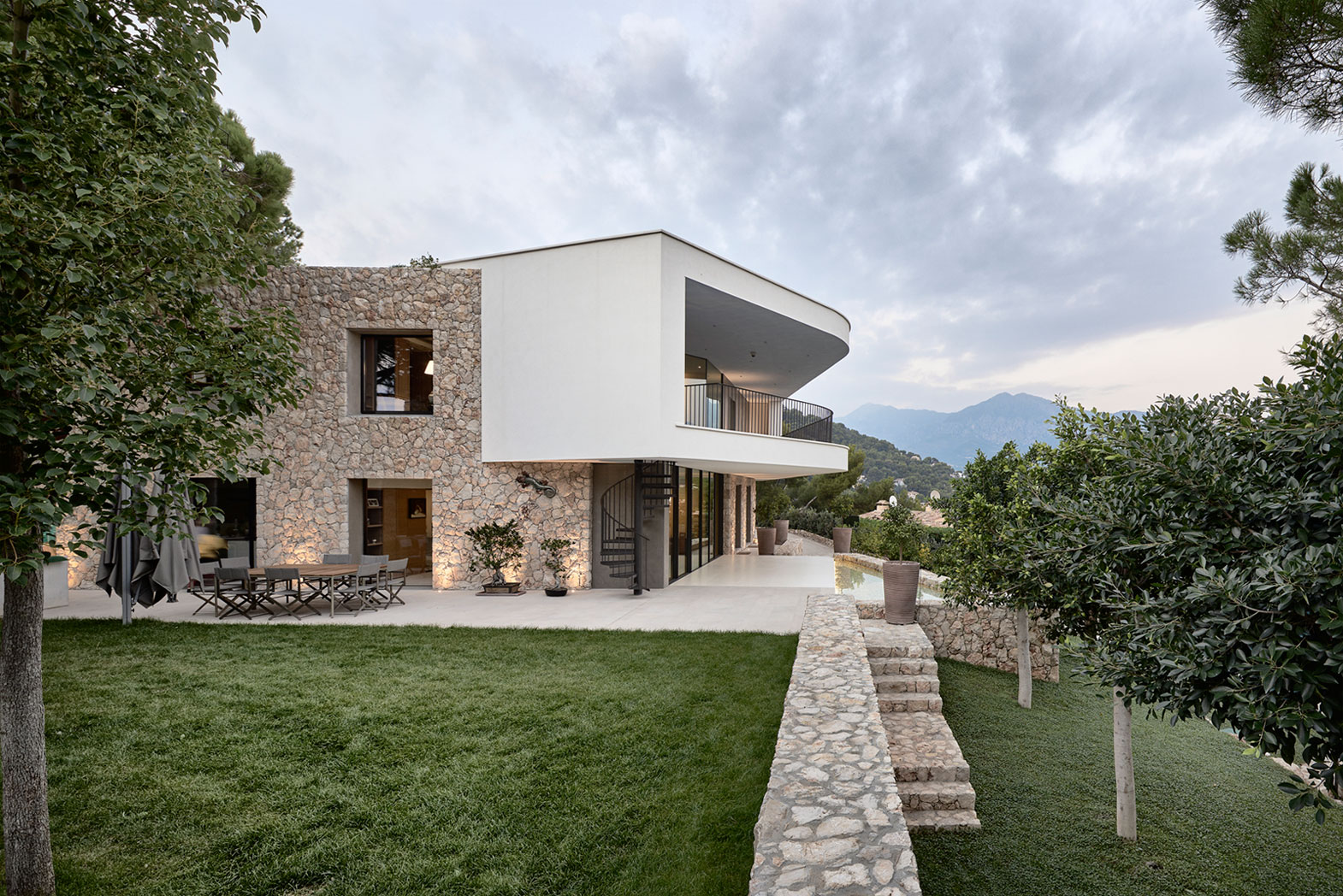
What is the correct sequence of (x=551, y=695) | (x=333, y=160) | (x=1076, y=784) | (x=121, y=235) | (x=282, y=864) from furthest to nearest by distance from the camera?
(x=333, y=160) → (x=551, y=695) → (x=1076, y=784) → (x=282, y=864) → (x=121, y=235)

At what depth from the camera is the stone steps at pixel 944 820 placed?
427 cm

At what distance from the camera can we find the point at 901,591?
26.9ft

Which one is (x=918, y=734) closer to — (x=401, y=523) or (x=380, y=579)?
(x=380, y=579)

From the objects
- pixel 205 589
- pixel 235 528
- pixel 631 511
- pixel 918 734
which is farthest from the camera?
pixel 631 511

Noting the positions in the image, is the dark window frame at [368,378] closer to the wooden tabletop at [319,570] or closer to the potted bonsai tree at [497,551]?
the potted bonsai tree at [497,551]

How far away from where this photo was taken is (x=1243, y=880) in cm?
396

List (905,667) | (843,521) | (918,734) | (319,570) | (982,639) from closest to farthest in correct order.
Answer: (918,734) → (905,667) → (982,639) → (319,570) → (843,521)

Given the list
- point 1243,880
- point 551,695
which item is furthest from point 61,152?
point 1243,880

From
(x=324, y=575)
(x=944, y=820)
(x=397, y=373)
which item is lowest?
(x=944, y=820)

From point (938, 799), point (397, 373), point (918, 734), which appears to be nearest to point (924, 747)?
point (918, 734)

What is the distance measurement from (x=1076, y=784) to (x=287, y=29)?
23.4m

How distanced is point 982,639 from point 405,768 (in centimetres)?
784

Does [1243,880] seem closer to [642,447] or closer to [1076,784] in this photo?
[1076,784]

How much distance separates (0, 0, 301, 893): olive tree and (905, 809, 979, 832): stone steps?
5048 mm
